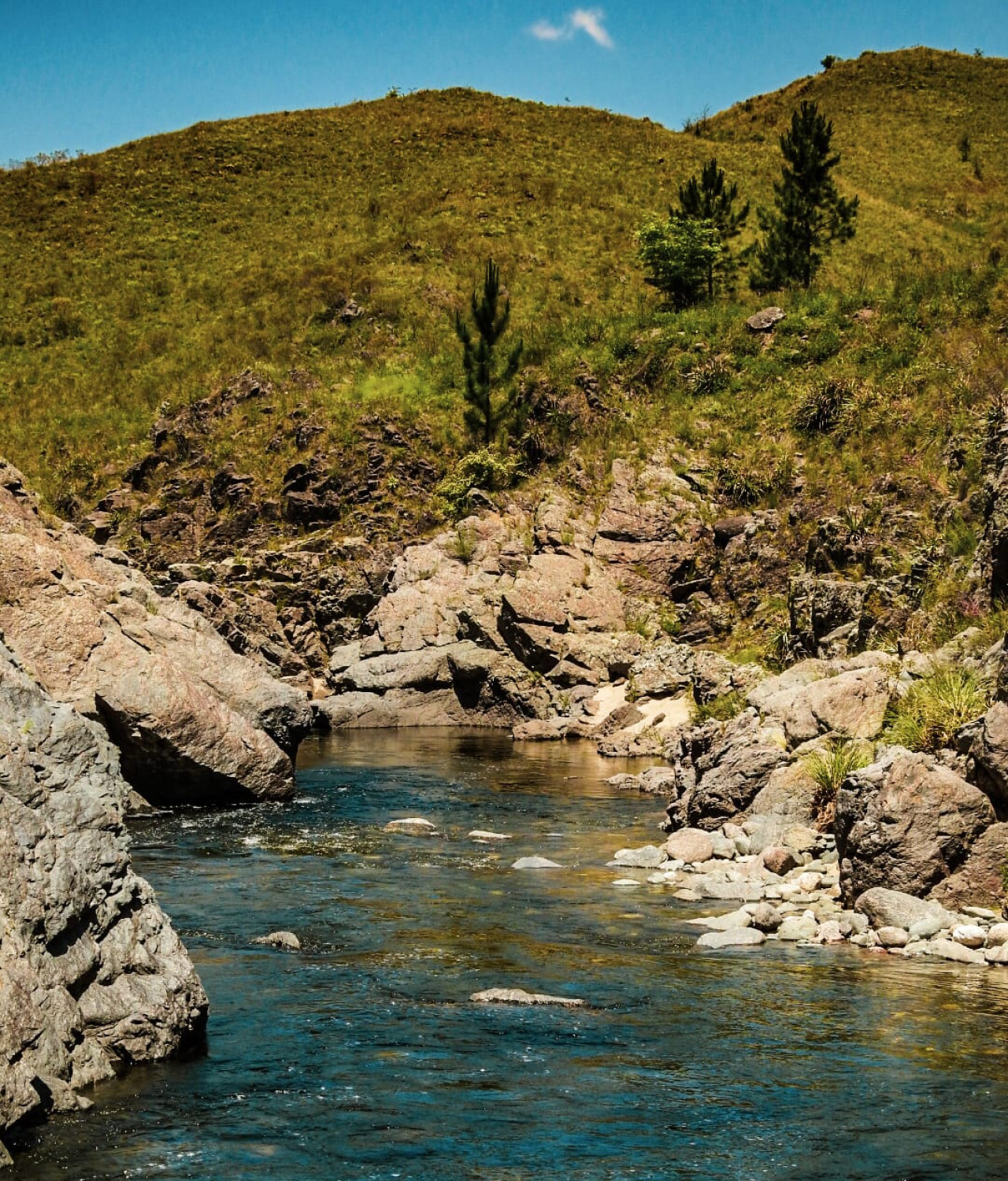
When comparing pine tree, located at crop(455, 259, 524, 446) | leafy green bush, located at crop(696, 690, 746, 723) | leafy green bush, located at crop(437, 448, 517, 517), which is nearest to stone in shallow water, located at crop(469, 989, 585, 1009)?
leafy green bush, located at crop(696, 690, 746, 723)

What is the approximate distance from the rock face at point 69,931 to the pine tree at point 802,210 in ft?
185

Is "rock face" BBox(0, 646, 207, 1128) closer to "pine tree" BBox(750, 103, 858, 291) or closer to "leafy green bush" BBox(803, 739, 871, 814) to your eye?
"leafy green bush" BBox(803, 739, 871, 814)

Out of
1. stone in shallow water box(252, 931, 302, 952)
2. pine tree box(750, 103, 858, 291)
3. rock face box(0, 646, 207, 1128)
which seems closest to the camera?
rock face box(0, 646, 207, 1128)

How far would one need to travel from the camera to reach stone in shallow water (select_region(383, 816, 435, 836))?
70.3 ft

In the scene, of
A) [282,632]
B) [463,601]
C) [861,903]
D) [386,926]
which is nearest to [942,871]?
[861,903]

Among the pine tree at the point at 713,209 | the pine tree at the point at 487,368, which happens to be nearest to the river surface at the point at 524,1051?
the pine tree at the point at 487,368

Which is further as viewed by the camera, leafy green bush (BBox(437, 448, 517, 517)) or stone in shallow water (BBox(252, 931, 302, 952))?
leafy green bush (BBox(437, 448, 517, 517))

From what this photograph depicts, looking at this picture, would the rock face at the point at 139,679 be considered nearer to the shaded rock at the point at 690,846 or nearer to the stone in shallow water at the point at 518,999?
the shaded rock at the point at 690,846

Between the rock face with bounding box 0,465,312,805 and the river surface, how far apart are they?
4054 millimetres

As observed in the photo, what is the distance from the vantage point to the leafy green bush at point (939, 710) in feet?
56.0

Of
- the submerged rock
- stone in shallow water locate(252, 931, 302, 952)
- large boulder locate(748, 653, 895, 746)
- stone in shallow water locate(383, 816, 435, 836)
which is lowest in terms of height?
stone in shallow water locate(383, 816, 435, 836)

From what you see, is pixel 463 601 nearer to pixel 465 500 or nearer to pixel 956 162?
pixel 465 500

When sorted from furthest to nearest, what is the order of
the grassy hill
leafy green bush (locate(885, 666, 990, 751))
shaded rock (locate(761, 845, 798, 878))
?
1. the grassy hill
2. shaded rock (locate(761, 845, 798, 878))
3. leafy green bush (locate(885, 666, 990, 751))

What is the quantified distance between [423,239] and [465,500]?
29773mm
